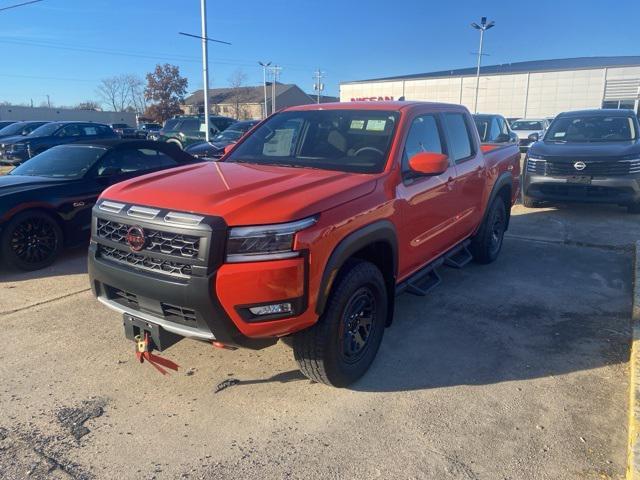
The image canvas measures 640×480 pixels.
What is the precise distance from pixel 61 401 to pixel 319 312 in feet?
6.15

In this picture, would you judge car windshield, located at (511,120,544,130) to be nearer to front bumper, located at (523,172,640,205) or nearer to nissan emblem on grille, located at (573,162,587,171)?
front bumper, located at (523,172,640,205)

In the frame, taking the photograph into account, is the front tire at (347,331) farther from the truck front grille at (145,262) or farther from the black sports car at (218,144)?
the black sports car at (218,144)

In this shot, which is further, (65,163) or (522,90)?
(522,90)

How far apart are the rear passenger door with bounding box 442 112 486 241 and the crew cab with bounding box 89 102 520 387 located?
0.28 meters

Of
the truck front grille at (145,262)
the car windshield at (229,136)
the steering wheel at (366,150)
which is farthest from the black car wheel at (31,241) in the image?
the car windshield at (229,136)

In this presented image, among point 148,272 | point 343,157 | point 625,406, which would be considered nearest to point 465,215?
point 343,157

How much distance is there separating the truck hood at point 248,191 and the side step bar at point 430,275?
114 cm

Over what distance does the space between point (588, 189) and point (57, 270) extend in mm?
8474

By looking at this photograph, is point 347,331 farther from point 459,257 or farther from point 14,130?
point 14,130

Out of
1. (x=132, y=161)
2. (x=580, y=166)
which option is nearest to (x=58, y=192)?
(x=132, y=161)

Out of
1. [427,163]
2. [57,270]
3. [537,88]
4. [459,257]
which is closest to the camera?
[427,163]

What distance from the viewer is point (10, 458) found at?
8.86 feet

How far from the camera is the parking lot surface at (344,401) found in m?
2.69

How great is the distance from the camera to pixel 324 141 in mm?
4078
